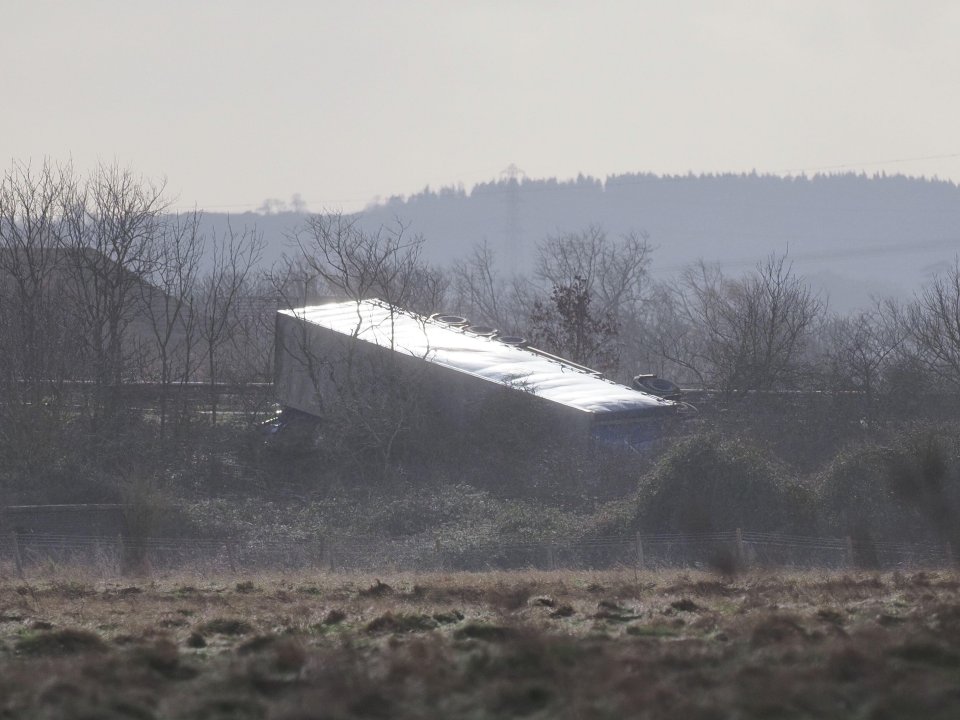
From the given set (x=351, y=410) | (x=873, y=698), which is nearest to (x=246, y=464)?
(x=351, y=410)

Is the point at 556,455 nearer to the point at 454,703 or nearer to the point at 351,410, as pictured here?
the point at 351,410

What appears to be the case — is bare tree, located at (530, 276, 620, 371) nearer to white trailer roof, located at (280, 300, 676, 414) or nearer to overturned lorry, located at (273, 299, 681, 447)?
overturned lorry, located at (273, 299, 681, 447)

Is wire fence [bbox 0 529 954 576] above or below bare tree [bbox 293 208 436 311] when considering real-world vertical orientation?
below

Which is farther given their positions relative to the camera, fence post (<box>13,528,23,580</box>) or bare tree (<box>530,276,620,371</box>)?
bare tree (<box>530,276,620,371</box>)

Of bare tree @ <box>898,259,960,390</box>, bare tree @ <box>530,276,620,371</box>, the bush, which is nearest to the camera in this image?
the bush

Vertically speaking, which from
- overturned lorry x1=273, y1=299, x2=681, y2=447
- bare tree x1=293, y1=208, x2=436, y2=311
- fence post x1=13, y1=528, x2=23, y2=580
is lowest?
fence post x1=13, y1=528, x2=23, y2=580

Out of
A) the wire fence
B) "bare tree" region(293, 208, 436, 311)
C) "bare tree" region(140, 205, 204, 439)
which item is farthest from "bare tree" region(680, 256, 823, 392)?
"bare tree" region(140, 205, 204, 439)

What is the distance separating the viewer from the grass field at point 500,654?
727cm

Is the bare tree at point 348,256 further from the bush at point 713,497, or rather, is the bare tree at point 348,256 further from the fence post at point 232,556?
the fence post at point 232,556

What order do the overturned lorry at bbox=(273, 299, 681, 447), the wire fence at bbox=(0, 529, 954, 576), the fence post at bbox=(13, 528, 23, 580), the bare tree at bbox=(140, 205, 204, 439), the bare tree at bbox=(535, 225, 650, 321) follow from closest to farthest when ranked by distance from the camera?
1. the fence post at bbox=(13, 528, 23, 580)
2. the wire fence at bbox=(0, 529, 954, 576)
3. the overturned lorry at bbox=(273, 299, 681, 447)
4. the bare tree at bbox=(140, 205, 204, 439)
5. the bare tree at bbox=(535, 225, 650, 321)

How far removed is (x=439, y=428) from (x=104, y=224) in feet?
38.5

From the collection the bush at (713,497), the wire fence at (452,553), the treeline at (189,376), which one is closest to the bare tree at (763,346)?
the treeline at (189,376)

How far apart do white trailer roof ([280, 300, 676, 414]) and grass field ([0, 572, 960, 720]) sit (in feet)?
44.5

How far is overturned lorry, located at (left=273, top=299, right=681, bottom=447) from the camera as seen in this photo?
26.7m
